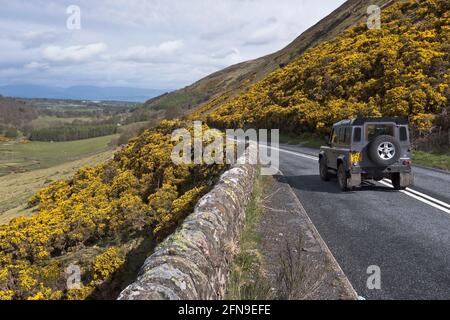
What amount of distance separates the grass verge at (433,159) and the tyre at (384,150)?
630 centimetres

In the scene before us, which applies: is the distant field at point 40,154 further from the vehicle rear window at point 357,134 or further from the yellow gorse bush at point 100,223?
the vehicle rear window at point 357,134

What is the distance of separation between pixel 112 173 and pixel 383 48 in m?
23.8

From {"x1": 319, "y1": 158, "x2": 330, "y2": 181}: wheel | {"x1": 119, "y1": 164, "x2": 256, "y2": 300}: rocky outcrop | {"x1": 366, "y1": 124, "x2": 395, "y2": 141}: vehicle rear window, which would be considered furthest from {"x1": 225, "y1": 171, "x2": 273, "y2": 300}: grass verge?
{"x1": 319, "y1": 158, "x2": 330, "y2": 181}: wheel

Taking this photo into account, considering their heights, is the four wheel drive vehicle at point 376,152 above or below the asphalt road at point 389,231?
above

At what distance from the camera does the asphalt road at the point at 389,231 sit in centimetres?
622

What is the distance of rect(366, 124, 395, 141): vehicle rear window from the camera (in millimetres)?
13413

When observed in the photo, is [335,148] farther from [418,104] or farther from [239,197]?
[418,104]

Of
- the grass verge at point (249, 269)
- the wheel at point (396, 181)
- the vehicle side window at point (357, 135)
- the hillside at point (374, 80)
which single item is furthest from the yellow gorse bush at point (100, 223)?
the hillside at point (374, 80)

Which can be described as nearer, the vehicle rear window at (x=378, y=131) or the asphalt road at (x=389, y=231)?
the asphalt road at (x=389, y=231)

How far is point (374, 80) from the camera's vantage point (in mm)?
31188

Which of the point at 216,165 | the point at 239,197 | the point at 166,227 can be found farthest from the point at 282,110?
the point at 239,197

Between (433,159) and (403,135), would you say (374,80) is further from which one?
(403,135)

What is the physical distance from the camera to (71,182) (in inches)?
1086

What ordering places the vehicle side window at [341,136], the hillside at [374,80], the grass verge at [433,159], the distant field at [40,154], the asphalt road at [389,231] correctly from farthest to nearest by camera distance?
the distant field at [40,154] → the hillside at [374,80] → the grass verge at [433,159] → the vehicle side window at [341,136] → the asphalt road at [389,231]
